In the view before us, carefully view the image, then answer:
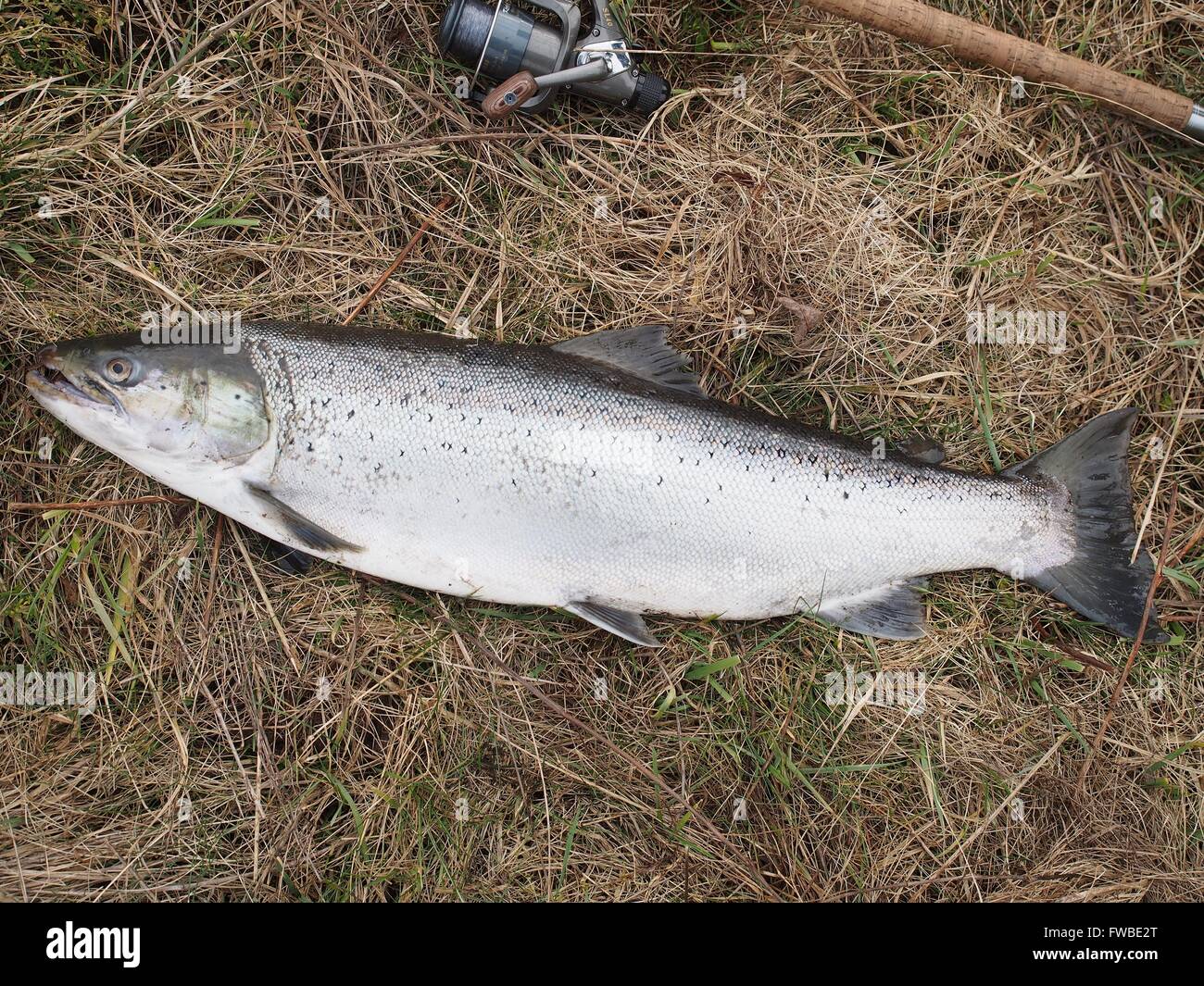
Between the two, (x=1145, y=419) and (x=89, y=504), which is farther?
(x=1145, y=419)

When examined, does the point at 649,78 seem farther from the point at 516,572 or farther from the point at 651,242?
the point at 516,572

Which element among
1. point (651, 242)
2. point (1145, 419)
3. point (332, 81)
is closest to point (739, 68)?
point (651, 242)

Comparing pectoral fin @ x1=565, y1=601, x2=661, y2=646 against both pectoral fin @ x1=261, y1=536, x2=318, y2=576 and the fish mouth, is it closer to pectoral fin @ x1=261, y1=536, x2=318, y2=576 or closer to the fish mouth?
pectoral fin @ x1=261, y1=536, x2=318, y2=576

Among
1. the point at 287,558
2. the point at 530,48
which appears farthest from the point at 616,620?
the point at 530,48

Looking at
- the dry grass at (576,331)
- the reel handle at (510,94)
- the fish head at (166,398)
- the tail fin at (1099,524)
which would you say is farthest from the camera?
the tail fin at (1099,524)

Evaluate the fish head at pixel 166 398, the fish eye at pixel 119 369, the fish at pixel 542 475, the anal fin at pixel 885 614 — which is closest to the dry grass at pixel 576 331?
the anal fin at pixel 885 614

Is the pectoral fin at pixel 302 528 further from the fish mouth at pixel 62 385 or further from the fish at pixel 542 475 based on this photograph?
the fish mouth at pixel 62 385
